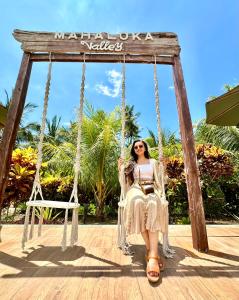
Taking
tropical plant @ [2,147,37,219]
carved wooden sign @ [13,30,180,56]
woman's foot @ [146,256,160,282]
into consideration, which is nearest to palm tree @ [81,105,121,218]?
tropical plant @ [2,147,37,219]

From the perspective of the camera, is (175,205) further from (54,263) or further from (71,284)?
(71,284)

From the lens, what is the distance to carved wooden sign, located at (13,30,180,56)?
3518mm

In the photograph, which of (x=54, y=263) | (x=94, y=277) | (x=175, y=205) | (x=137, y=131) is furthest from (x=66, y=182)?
(x=137, y=131)

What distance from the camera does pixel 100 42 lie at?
140 inches

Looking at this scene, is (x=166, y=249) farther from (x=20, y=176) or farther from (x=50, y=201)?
(x=20, y=176)

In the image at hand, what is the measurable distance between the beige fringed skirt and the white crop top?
32cm

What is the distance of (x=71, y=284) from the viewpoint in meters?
1.93

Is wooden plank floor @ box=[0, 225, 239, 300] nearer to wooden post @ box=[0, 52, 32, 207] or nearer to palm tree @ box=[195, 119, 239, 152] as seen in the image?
wooden post @ box=[0, 52, 32, 207]

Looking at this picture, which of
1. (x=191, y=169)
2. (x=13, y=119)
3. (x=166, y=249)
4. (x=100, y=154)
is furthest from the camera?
(x=100, y=154)

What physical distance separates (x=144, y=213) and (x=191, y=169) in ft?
3.11

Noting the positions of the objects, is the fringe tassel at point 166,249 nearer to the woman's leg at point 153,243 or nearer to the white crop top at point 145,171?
the woman's leg at point 153,243

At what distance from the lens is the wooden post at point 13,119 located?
314cm

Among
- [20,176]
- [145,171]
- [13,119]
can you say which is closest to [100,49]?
[13,119]

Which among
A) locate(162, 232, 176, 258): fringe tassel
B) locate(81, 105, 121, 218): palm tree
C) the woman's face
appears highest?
locate(81, 105, 121, 218): palm tree
